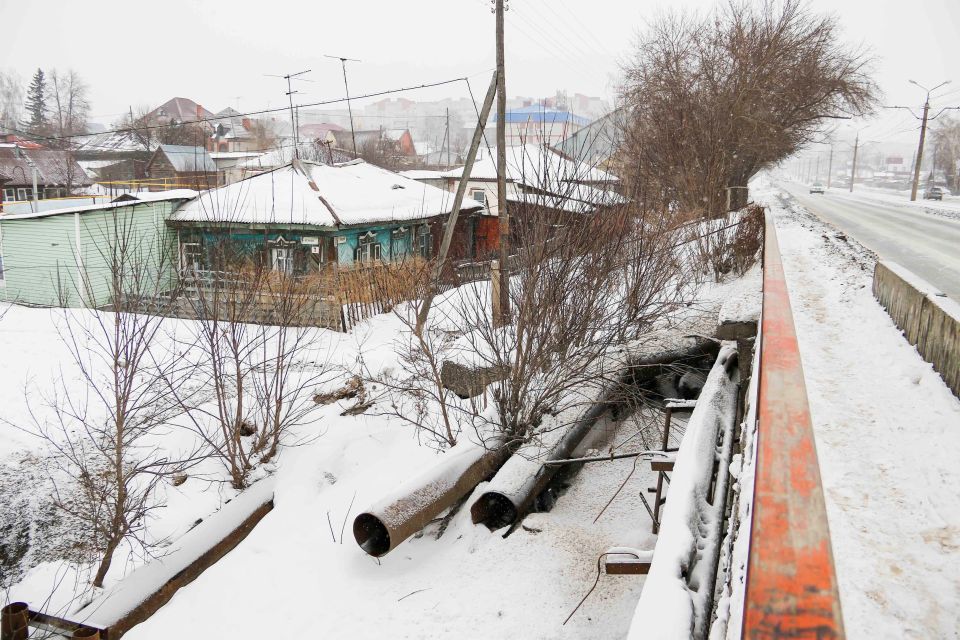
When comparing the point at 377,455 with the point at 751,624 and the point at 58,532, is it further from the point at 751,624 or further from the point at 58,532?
the point at 751,624

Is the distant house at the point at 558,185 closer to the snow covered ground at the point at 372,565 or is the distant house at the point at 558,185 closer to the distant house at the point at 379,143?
the snow covered ground at the point at 372,565

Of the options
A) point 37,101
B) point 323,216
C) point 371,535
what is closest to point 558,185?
point 371,535

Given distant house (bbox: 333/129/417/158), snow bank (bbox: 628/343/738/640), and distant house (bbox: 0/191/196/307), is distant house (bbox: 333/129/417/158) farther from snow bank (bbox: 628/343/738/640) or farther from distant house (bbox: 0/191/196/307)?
snow bank (bbox: 628/343/738/640)

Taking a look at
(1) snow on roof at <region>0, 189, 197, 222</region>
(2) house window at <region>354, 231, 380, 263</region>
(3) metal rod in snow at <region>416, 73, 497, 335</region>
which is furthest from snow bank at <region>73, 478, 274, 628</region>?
(2) house window at <region>354, 231, 380, 263</region>

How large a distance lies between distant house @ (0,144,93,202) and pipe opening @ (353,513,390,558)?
3778 centimetres

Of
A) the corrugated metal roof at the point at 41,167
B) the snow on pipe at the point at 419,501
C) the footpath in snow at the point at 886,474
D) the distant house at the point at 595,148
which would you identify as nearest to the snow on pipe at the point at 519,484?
the snow on pipe at the point at 419,501

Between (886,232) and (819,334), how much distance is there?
43.9 ft

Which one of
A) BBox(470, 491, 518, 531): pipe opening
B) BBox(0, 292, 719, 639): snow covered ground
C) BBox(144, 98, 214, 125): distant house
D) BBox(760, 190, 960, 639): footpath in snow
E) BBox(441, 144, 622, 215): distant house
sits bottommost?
BBox(0, 292, 719, 639): snow covered ground

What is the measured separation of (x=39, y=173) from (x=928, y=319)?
44.5m

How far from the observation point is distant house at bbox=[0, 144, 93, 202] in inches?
1398

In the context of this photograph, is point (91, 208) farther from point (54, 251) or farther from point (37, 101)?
point (37, 101)

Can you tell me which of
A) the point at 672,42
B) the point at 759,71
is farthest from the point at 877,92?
the point at 672,42

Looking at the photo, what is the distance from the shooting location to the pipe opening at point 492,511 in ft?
20.3

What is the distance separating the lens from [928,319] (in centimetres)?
468
